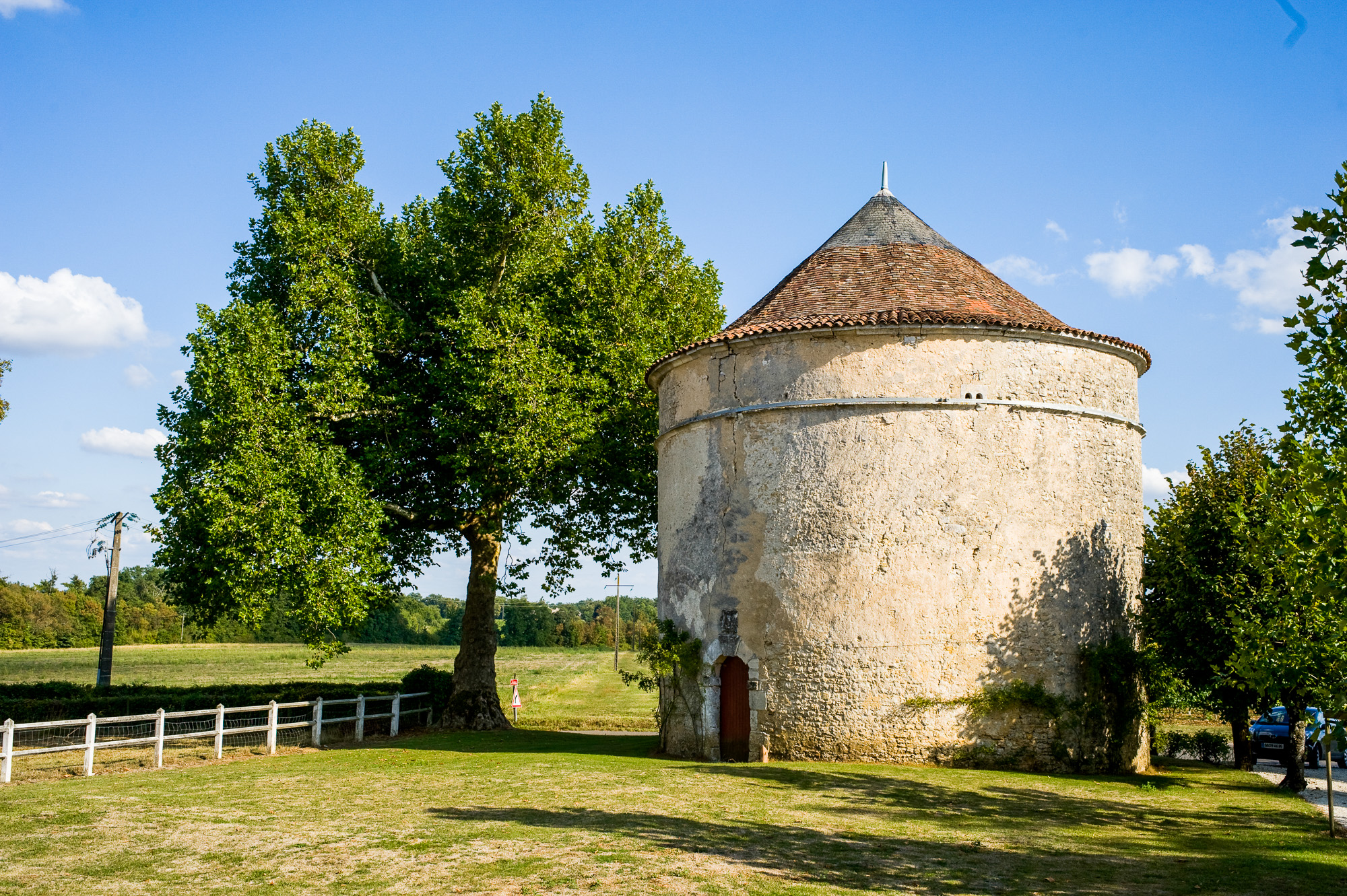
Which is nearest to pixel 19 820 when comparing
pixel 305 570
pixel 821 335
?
pixel 305 570

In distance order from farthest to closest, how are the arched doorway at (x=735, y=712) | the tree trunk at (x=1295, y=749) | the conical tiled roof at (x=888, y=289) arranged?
the arched doorway at (x=735, y=712), the conical tiled roof at (x=888, y=289), the tree trunk at (x=1295, y=749)

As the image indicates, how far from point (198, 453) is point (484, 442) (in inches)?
227

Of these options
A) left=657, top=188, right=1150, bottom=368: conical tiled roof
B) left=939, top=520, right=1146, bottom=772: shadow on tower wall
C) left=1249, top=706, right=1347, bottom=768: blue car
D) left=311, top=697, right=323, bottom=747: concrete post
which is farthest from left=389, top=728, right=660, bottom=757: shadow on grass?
left=1249, top=706, right=1347, bottom=768: blue car

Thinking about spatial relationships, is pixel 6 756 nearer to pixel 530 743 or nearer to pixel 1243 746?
pixel 530 743

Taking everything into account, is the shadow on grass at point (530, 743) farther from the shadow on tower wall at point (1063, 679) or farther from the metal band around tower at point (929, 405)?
the metal band around tower at point (929, 405)

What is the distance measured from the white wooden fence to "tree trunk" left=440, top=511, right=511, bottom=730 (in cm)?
111

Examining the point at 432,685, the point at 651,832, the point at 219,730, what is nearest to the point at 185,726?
the point at 432,685

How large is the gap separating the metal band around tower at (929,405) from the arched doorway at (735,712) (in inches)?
177

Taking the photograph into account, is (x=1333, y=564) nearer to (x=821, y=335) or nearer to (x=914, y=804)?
(x=914, y=804)

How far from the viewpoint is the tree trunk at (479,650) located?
24766mm

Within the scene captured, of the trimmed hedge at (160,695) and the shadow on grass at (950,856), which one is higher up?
the shadow on grass at (950,856)

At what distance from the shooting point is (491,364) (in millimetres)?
22000

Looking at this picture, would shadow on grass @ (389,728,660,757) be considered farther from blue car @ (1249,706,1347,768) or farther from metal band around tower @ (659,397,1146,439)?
blue car @ (1249,706,1347,768)

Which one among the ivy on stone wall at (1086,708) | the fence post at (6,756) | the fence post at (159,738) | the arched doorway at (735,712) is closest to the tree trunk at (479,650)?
the fence post at (159,738)
